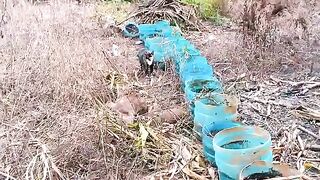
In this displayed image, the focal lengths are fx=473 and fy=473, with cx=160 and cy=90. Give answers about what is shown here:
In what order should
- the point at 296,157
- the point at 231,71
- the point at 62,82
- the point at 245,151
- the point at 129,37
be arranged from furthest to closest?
the point at 129,37, the point at 231,71, the point at 62,82, the point at 296,157, the point at 245,151

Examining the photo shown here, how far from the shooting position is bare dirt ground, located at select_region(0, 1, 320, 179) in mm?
2854

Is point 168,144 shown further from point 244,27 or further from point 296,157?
point 244,27

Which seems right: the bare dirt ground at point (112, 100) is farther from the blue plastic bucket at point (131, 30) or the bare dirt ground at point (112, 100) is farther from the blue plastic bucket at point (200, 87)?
the blue plastic bucket at point (131, 30)

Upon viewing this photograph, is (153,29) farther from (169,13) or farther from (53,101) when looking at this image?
(53,101)

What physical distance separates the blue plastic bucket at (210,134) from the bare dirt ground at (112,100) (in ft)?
0.17

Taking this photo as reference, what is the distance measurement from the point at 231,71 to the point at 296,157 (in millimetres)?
1671

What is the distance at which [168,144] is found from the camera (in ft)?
10.2

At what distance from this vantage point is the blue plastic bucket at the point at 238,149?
2.51m

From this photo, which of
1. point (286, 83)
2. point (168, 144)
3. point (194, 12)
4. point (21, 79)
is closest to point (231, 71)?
point (286, 83)

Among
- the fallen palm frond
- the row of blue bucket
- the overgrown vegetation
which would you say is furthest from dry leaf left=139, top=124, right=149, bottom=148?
the overgrown vegetation

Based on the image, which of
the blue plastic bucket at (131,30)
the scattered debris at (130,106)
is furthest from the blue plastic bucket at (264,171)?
the blue plastic bucket at (131,30)

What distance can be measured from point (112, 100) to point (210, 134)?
1073mm

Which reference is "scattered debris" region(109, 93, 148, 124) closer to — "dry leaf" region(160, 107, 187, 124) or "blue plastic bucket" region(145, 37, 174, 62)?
"dry leaf" region(160, 107, 187, 124)

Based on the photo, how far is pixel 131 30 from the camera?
20.4 feet
